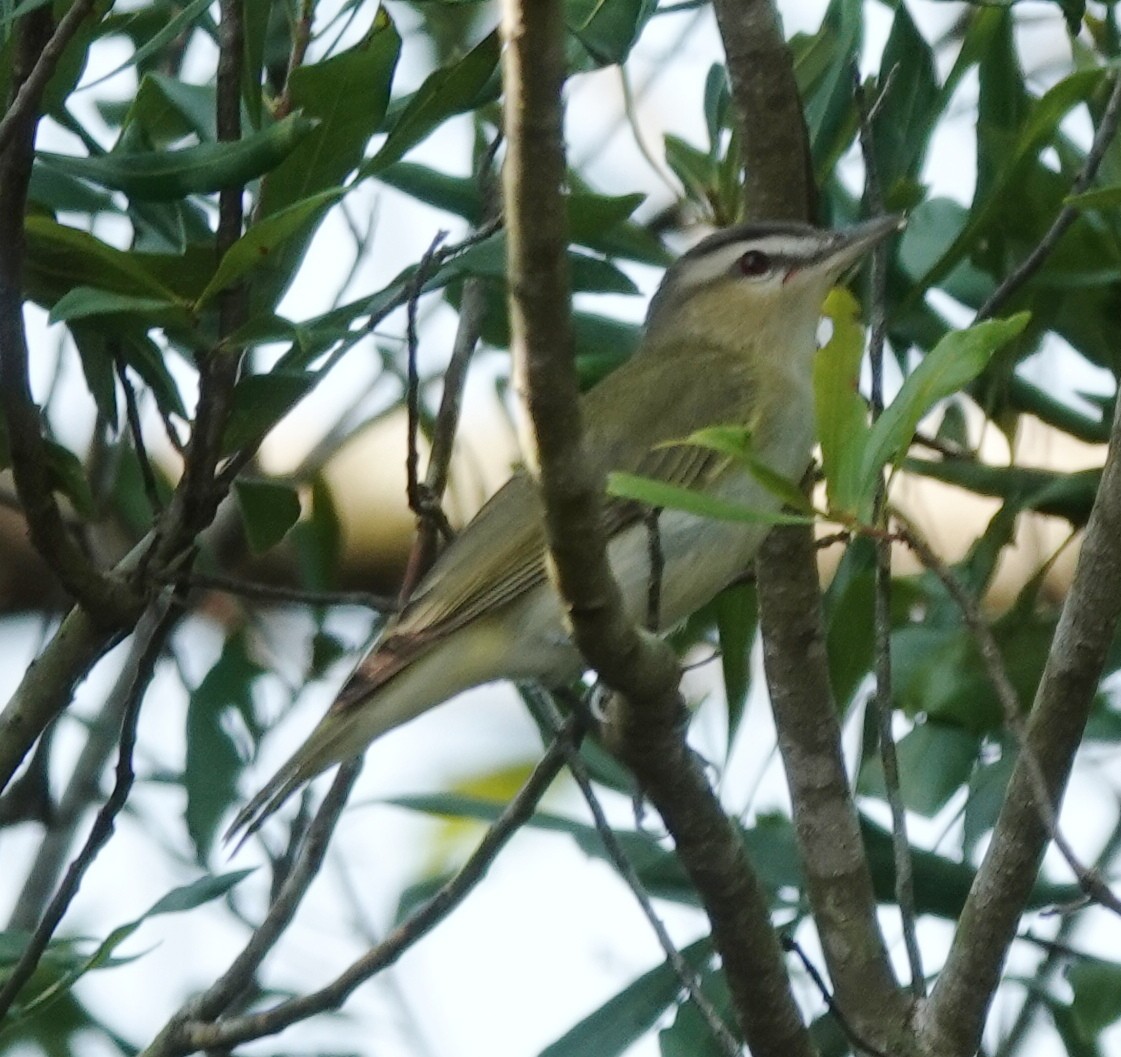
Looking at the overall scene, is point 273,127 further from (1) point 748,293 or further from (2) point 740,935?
(1) point 748,293

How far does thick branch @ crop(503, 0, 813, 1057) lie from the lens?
172cm

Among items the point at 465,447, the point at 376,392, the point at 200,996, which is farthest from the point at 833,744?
the point at 376,392

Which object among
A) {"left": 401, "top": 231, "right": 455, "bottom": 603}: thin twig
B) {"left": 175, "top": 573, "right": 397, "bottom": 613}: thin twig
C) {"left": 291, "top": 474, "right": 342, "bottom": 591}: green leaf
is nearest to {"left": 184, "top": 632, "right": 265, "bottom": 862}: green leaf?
{"left": 291, "top": 474, "right": 342, "bottom": 591}: green leaf

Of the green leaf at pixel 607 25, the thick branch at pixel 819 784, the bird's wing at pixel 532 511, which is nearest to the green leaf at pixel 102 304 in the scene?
the green leaf at pixel 607 25

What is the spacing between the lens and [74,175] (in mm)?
2730

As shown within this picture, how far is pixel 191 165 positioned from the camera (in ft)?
8.43

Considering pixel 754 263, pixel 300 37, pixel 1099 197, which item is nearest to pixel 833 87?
pixel 754 263

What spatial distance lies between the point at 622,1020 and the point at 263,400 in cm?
115

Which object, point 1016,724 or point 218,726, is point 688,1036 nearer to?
point 1016,724

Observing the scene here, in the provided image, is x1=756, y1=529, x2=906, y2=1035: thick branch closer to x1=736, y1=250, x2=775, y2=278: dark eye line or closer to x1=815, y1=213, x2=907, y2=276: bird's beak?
x1=815, y1=213, x2=907, y2=276: bird's beak

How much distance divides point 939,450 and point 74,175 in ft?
4.67

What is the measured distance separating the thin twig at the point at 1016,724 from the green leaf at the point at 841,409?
0.63 ft

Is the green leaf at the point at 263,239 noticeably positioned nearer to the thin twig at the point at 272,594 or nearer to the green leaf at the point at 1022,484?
the thin twig at the point at 272,594

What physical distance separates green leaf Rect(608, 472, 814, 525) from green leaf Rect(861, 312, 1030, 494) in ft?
0.32
